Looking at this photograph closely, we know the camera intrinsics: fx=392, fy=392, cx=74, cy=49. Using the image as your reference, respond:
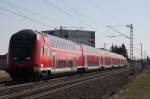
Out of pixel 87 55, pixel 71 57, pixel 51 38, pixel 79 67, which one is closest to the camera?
pixel 51 38

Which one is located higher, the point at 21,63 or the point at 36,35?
the point at 36,35

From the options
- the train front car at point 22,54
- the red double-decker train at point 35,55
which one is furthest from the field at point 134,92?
the train front car at point 22,54

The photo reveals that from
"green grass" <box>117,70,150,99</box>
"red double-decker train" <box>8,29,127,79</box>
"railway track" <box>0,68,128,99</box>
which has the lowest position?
"green grass" <box>117,70,150,99</box>

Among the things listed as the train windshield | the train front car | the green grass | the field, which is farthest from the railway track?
the green grass

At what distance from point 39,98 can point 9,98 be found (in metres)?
1.38

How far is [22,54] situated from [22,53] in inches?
3.4

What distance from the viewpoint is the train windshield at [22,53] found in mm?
28250

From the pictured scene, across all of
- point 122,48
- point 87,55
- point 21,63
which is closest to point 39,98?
point 21,63

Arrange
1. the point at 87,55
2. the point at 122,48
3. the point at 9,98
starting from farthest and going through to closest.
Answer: the point at 122,48 → the point at 87,55 → the point at 9,98

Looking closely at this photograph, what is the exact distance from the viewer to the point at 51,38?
3284 centimetres

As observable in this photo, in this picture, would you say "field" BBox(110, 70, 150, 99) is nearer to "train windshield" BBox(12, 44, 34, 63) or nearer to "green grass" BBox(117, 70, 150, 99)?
"green grass" BBox(117, 70, 150, 99)

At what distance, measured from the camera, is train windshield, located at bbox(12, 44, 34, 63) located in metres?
28.2

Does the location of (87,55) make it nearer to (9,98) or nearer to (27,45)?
(27,45)

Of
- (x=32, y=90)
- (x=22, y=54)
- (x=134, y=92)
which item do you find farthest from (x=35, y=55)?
(x=134, y=92)
